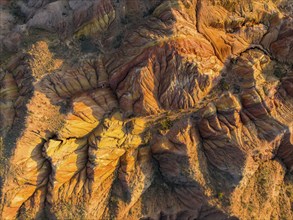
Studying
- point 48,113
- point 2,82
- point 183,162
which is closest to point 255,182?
point 183,162

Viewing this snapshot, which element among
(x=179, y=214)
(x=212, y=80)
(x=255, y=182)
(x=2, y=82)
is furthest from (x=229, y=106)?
(x=2, y=82)

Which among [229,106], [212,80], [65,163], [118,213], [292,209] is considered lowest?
[292,209]

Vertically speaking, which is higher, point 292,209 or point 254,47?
point 254,47

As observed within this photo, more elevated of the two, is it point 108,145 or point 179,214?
point 108,145

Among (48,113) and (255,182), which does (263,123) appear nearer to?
(255,182)

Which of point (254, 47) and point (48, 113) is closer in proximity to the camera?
point (48, 113)

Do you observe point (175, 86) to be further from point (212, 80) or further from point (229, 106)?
point (229, 106)
